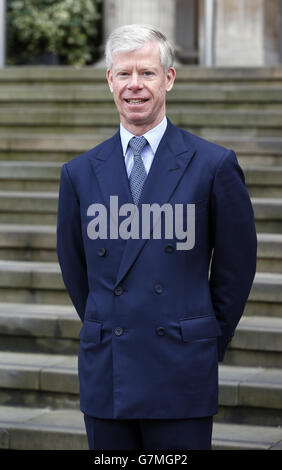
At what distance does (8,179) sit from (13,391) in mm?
2456

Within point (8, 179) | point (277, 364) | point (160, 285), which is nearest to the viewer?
point (160, 285)

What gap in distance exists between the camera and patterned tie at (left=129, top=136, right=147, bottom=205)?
2.64 metres

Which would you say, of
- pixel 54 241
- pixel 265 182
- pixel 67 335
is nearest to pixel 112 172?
pixel 67 335

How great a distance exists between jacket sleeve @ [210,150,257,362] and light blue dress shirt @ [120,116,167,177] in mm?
213

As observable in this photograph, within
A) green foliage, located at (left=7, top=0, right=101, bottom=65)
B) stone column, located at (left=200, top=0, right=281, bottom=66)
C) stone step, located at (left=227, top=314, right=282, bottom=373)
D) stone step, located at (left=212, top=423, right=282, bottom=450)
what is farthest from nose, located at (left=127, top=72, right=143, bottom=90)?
green foliage, located at (left=7, top=0, right=101, bottom=65)

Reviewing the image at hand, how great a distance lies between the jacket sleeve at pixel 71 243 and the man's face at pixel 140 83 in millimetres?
314

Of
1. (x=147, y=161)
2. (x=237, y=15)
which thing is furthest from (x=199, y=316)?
(x=237, y=15)

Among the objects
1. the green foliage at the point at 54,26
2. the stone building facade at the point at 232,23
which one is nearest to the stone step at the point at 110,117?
the stone building facade at the point at 232,23

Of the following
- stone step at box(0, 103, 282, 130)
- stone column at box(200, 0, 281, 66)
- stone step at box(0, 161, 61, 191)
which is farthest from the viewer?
stone column at box(200, 0, 281, 66)

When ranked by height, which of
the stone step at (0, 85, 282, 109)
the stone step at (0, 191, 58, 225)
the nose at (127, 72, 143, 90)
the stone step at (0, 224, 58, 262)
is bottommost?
the stone step at (0, 224, 58, 262)

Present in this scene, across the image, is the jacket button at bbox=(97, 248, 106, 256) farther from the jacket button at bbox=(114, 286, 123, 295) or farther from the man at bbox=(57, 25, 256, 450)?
the jacket button at bbox=(114, 286, 123, 295)

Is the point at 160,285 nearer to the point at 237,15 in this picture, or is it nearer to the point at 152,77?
the point at 152,77

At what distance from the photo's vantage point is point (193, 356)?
2.58 m

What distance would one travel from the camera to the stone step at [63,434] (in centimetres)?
431
